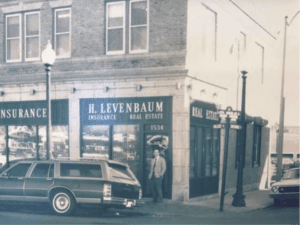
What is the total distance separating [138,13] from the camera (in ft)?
57.6

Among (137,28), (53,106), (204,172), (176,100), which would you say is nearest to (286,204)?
(204,172)

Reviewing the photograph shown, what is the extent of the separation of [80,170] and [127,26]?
657cm

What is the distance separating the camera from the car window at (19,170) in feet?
45.2

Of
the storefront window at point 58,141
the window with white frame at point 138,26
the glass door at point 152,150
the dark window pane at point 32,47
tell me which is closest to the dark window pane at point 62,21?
the dark window pane at point 32,47

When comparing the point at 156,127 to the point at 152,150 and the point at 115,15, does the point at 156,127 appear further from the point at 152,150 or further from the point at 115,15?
the point at 115,15

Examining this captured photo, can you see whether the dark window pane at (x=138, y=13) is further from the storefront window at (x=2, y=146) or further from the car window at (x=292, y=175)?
the car window at (x=292, y=175)

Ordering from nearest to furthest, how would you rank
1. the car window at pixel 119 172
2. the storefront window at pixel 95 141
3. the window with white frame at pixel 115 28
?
1. the car window at pixel 119 172
2. the window with white frame at pixel 115 28
3. the storefront window at pixel 95 141

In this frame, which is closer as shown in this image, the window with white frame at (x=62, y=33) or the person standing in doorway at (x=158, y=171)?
the person standing in doorway at (x=158, y=171)

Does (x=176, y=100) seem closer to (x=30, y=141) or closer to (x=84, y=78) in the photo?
(x=84, y=78)

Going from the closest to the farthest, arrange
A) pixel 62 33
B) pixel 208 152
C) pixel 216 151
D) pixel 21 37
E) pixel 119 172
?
pixel 119 172 < pixel 62 33 < pixel 208 152 < pixel 216 151 < pixel 21 37

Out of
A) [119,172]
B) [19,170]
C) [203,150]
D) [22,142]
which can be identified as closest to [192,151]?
[203,150]

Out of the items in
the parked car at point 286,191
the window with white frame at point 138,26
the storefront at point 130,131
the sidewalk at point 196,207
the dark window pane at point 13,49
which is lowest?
the sidewalk at point 196,207

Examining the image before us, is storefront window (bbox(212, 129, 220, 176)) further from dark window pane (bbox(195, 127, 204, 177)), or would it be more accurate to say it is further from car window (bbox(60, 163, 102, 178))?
car window (bbox(60, 163, 102, 178))

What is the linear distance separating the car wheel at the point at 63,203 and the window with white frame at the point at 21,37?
311 inches
